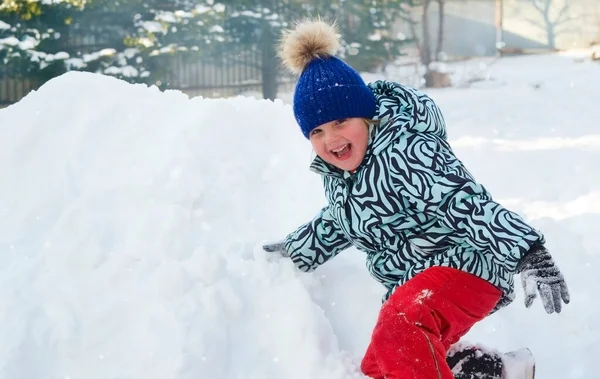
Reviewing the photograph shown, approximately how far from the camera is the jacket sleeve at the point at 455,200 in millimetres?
1965

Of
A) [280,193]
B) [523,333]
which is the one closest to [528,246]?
[523,333]

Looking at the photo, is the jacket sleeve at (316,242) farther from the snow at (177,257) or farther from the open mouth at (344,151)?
the open mouth at (344,151)

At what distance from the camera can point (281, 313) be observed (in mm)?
2432

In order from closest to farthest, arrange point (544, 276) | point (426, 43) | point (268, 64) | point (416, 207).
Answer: point (544, 276) < point (416, 207) < point (268, 64) < point (426, 43)

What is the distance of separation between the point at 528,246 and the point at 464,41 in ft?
58.6

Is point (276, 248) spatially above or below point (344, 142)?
below

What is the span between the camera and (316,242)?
2559mm

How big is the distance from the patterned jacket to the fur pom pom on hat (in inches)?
3.9

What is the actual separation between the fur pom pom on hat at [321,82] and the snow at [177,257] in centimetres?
65

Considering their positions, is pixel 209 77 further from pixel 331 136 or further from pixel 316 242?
pixel 331 136

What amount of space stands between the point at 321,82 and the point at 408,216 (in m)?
0.52

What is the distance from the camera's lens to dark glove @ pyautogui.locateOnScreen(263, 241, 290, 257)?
2.64 m

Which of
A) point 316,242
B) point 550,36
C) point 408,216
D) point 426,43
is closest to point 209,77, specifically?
point 426,43

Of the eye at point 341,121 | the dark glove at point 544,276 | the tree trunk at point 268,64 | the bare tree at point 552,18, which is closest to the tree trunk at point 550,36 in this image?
the bare tree at point 552,18
